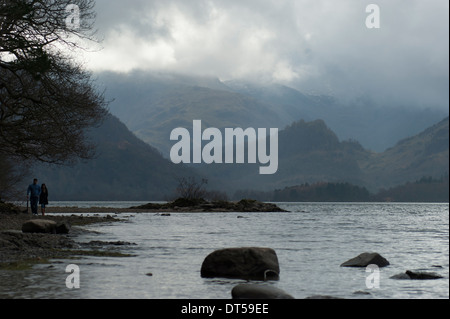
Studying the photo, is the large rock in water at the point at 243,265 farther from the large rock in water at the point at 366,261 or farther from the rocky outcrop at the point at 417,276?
the large rock in water at the point at 366,261

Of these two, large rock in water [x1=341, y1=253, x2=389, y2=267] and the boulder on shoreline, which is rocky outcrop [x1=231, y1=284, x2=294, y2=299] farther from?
A: the boulder on shoreline

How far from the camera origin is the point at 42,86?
112 feet

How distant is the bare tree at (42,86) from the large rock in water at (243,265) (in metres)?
16.3

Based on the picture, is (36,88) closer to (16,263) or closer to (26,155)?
(26,155)

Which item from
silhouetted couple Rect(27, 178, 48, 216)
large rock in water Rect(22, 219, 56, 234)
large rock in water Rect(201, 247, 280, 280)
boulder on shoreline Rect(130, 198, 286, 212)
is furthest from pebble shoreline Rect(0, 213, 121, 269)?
boulder on shoreline Rect(130, 198, 286, 212)

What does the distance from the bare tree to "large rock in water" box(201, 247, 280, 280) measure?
53.5 ft

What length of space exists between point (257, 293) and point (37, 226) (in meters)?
19.8

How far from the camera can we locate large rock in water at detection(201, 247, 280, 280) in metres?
18.5

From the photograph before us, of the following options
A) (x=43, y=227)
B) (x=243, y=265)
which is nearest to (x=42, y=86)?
(x=43, y=227)

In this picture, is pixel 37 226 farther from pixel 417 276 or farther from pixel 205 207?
pixel 205 207

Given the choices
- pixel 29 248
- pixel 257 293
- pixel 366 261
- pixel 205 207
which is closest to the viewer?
pixel 257 293

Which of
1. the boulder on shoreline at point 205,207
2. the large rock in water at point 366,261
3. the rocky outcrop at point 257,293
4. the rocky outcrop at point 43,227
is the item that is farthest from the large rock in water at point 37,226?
the boulder on shoreline at point 205,207
